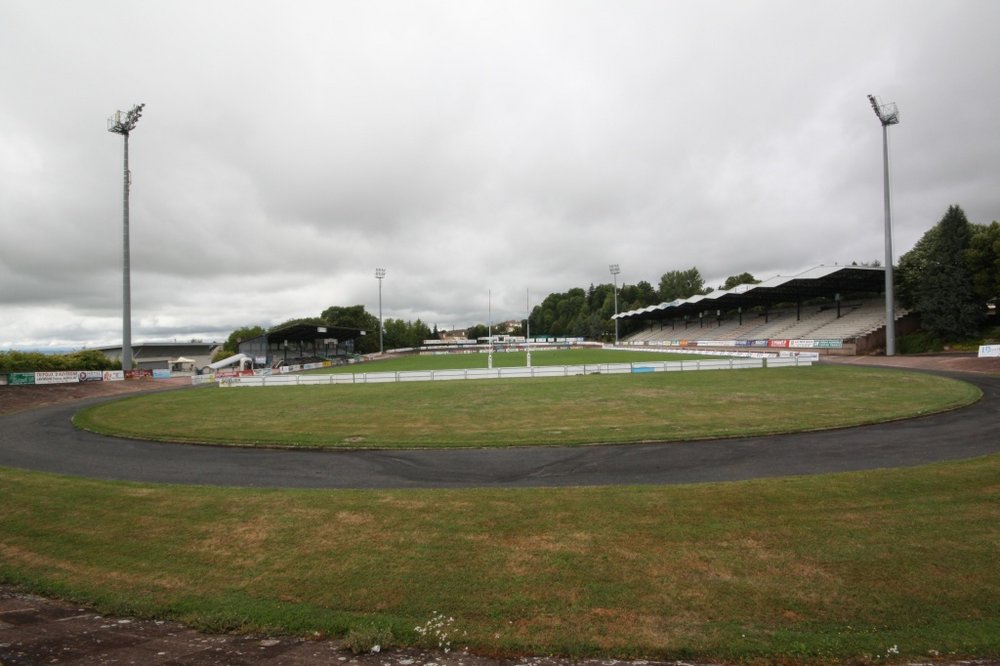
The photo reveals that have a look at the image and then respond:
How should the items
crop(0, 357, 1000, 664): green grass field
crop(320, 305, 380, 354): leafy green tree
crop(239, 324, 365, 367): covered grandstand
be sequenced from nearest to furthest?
1. crop(0, 357, 1000, 664): green grass field
2. crop(239, 324, 365, 367): covered grandstand
3. crop(320, 305, 380, 354): leafy green tree

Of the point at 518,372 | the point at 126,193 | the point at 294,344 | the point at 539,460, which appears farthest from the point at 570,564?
the point at 294,344

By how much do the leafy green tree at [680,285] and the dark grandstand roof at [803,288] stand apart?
175ft

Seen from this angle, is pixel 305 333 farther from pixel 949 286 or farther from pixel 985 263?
pixel 985 263

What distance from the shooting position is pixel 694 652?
16.2 ft

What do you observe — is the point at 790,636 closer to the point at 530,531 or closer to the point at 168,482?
the point at 530,531

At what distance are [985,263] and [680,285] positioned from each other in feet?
300

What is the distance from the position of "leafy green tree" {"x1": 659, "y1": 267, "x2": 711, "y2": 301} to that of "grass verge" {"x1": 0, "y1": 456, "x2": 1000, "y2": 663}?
137 metres

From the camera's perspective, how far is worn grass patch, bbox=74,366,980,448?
17.0 metres

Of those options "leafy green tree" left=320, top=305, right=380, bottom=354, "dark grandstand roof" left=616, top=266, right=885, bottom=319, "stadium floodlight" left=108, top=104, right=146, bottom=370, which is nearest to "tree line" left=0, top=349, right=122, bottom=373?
"stadium floodlight" left=108, top=104, right=146, bottom=370

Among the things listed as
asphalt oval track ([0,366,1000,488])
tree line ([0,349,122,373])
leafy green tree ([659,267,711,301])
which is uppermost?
leafy green tree ([659,267,711,301])

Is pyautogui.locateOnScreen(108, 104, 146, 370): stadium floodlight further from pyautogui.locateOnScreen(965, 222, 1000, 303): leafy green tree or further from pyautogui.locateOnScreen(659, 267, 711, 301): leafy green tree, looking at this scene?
pyautogui.locateOnScreen(659, 267, 711, 301): leafy green tree

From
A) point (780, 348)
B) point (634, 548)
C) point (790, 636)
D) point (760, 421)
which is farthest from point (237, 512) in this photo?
point (780, 348)

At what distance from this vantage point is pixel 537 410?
2212 cm

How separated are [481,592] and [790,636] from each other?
3.55m
